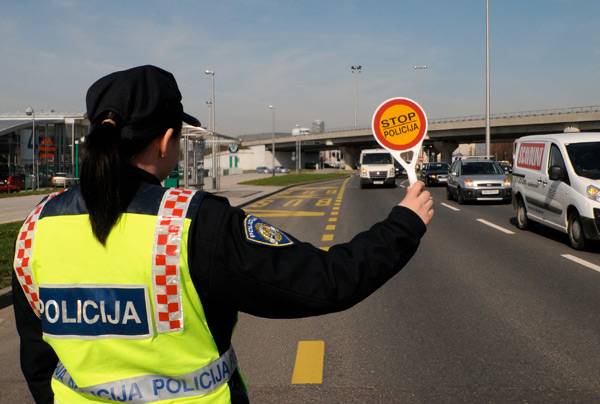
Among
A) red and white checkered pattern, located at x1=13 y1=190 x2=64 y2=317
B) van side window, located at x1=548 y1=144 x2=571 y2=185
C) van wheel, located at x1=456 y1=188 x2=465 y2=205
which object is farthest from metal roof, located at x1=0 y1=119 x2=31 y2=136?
red and white checkered pattern, located at x1=13 y1=190 x2=64 y2=317

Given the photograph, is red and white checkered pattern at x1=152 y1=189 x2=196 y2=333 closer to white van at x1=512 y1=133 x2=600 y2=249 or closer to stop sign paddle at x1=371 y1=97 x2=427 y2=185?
stop sign paddle at x1=371 y1=97 x2=427 y2=185

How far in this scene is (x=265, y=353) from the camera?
15.5 ft

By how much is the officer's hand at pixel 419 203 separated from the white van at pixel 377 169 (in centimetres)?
3085

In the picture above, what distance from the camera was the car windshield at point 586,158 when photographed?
1022 cm

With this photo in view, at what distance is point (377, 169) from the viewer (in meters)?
32.3

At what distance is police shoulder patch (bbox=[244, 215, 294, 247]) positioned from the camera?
4.43 ft

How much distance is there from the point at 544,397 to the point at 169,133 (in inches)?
124

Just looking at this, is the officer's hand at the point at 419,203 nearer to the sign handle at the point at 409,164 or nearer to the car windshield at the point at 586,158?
the sign handle at the point at 409,164

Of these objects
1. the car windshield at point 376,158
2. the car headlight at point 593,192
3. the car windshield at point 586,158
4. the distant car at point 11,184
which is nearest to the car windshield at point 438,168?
the car windshield at point 376,158

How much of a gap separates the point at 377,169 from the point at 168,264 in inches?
1237

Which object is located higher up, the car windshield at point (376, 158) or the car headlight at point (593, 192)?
the car windshield at point (376, 158)

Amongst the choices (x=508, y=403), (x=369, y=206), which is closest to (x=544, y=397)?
(x=508, y=403)

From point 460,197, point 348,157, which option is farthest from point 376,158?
point 348,157

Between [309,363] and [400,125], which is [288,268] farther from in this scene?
[309,363]
